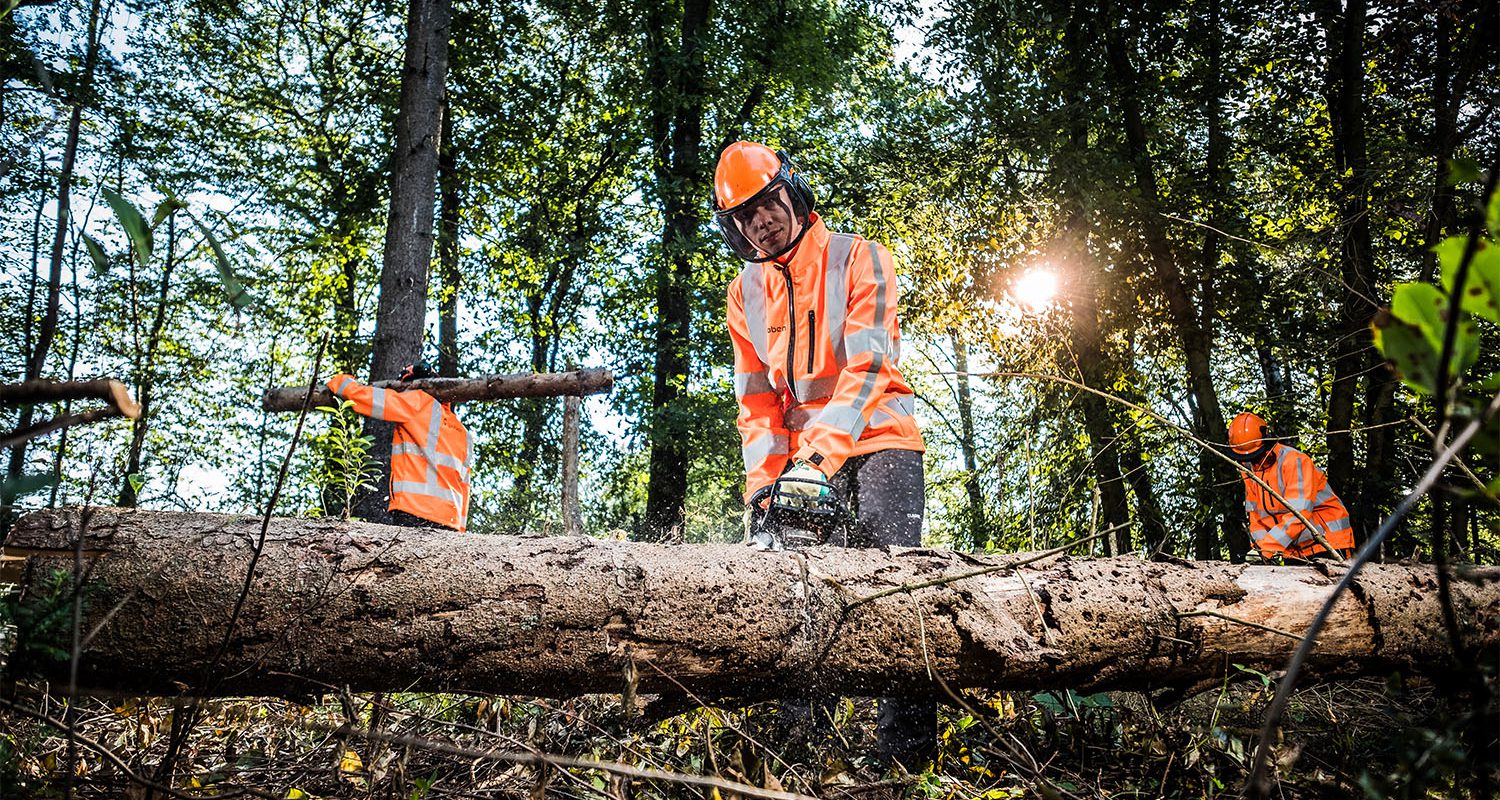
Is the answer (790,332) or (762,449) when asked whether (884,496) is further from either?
(790,332)

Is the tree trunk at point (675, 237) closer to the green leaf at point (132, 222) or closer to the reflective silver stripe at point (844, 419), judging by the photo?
the reflective silver stripe at point (844, 419)

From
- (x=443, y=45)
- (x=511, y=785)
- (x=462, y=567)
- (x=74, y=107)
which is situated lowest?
(x=511, y=785)

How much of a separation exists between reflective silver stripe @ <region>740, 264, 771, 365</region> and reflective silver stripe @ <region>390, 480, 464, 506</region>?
11.4 feet

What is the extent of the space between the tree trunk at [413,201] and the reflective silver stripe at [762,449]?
4.00 metres

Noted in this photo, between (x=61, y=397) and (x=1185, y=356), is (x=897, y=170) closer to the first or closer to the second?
(x=1185, y=356)

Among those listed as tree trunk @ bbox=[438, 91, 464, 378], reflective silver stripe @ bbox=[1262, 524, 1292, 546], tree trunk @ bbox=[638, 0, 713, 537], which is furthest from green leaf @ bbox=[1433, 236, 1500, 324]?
tree trunk @ bbox=[638, 0, 713, 537]

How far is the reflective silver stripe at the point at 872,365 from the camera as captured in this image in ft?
10.3

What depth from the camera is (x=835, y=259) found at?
3.52 meters

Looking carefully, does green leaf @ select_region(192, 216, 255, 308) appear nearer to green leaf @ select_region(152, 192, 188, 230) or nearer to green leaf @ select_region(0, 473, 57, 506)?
green leaf @ select_region(152, 192, 188, 230)

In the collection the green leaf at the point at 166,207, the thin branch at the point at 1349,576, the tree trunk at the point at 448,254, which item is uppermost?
the tree trunk at the point at 448,254

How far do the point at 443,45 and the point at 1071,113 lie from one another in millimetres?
6469

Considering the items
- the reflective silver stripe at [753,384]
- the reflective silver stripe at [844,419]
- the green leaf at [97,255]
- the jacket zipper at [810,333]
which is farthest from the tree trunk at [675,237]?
the green leaf at [97,255]

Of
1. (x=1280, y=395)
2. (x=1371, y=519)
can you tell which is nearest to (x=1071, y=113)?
(x=1280, y=395)

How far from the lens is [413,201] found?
6.80 meters
